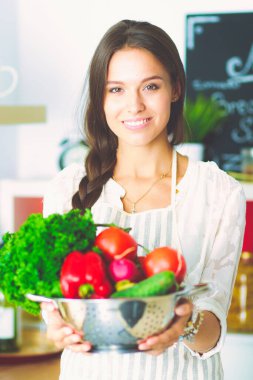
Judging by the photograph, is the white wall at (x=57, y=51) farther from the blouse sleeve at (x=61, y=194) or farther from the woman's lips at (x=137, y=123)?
the woman's lips at (x=137, y=123)

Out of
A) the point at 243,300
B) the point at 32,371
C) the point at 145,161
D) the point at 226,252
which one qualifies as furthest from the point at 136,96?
the point at 243,300

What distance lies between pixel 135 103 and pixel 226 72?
1924 millimetres

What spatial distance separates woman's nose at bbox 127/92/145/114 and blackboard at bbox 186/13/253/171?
1.83 metres

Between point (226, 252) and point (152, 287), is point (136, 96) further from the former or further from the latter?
point (152, 287)

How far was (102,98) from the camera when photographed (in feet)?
4.94

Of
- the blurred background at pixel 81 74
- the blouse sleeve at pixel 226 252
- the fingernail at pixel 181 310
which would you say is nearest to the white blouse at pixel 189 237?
the blouse sleeve at pixel 226 252

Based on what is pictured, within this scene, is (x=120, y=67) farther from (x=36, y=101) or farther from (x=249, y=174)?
(x=36, y=101)

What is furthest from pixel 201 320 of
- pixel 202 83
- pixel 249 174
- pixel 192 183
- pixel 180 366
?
pixel 202 83

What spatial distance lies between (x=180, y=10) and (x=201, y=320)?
7.20ft

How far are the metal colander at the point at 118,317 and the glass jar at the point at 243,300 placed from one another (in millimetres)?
1641

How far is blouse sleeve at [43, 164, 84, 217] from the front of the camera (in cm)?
→ 154

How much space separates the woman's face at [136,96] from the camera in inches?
56.1

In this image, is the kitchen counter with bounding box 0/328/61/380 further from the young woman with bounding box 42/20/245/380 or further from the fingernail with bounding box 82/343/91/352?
the fingernail with bounding box 82/343/91/352

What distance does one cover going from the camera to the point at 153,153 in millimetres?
1591
